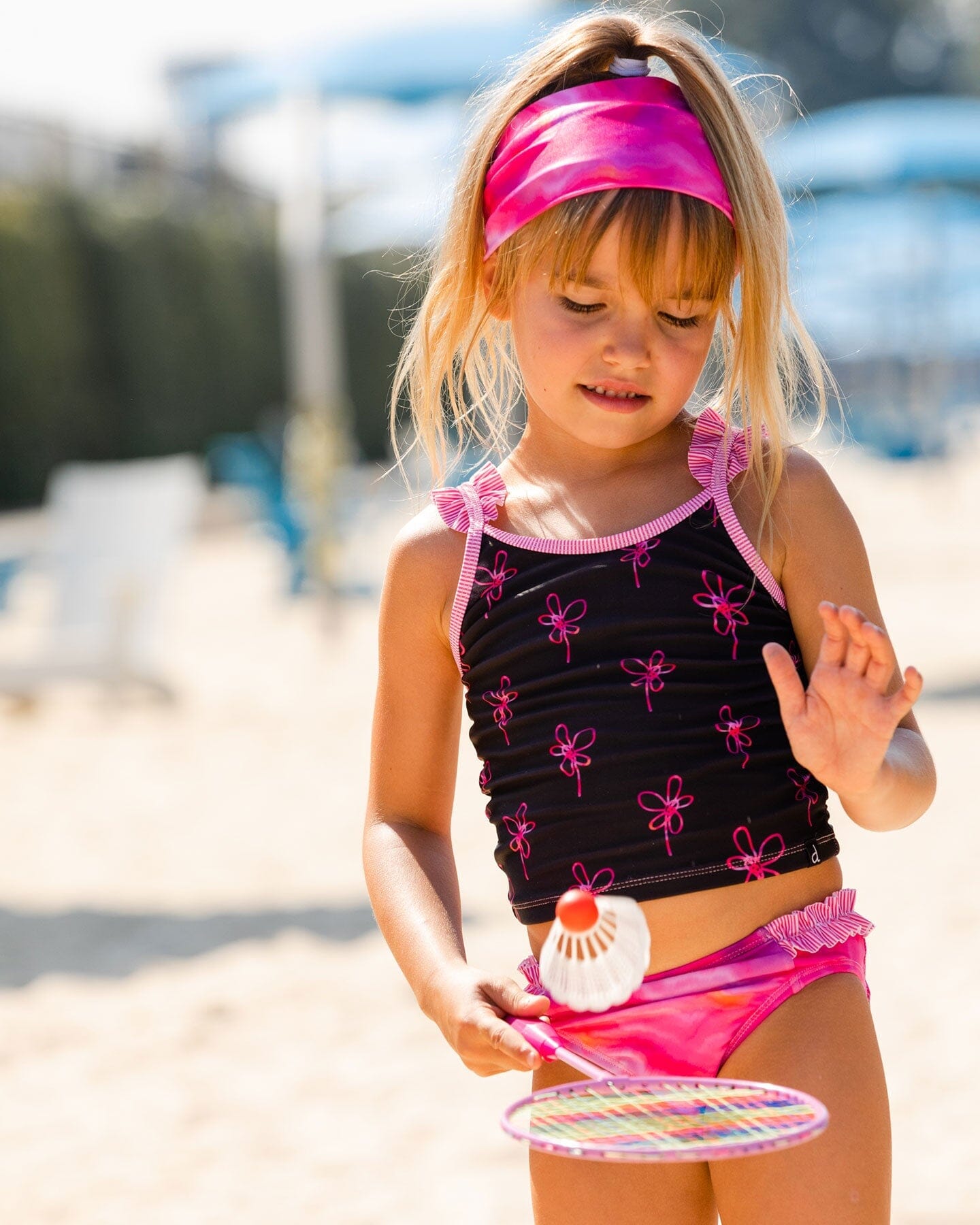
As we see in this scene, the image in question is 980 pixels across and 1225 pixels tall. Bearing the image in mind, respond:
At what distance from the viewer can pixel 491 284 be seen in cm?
199

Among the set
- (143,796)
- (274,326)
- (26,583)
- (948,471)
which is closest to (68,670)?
(143,796)

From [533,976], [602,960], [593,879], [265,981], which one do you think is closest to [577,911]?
[602,960]

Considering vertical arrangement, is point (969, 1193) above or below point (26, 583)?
below

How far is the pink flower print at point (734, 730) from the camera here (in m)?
1.74

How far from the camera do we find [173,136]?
28.2m

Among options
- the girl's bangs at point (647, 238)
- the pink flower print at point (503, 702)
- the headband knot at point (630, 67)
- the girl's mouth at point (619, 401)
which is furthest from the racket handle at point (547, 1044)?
the headband knot at point (630, 67)

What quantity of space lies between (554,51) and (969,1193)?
2.30 meters

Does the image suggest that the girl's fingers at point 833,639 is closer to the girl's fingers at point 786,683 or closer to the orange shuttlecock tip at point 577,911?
the girl's fingers at point 786,683

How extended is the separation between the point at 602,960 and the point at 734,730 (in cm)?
32

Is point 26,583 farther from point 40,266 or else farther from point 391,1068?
point 391,1068

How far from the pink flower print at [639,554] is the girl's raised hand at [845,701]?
0.87 ft

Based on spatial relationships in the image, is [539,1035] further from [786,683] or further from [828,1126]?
[786,683]

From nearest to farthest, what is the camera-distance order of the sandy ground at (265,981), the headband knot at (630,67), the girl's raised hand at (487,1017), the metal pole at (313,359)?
the girl's raised hand at (487,1017), the headband knot at (630,67), the sandy ground at (265,981), the metal pole at (313,359)

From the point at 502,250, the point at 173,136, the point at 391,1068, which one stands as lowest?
the point at 391,1068
